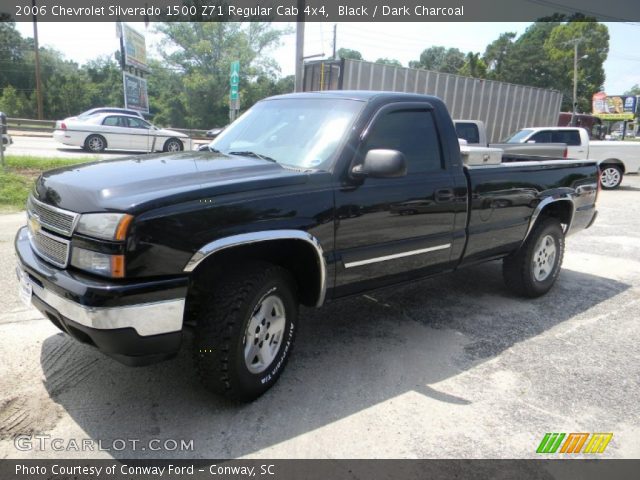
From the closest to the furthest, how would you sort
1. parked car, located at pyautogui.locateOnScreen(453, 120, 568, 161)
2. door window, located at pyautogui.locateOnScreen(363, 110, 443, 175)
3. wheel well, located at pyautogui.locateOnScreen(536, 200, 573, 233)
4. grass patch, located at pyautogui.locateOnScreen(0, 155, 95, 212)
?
1. door window, located at pyautogui.locateOnScreen(363, 110, 443, 175)
2. wheel well, located at pyautogui.locateOnScreen(536, 200, 573, 233)
3. grass patch, located at pyautogui.locateOnScreen(0, 155, 95, 212)
4. parked car, located at pyautogui.locateOnScreen(453, 120, 568, 161)

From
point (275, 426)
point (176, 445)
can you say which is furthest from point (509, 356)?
point (176, 445)

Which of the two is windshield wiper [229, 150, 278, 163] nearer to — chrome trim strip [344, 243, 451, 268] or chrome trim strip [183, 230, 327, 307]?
chrome trim strip [183, 230, 327, 307]

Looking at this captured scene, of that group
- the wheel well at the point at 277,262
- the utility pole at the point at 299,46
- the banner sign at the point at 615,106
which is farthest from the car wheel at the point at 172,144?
the banner sign at the point at 615,106

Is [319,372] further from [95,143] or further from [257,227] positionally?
[95,143]

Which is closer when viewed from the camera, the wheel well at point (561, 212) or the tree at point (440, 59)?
the wheel well at point (561, 212)

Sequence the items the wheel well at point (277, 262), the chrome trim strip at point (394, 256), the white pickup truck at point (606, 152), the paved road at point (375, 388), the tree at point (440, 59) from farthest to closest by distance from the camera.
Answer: the tree at point (440, 59) → the white pickup truck at point (606, 152) → the chrome trim strip at point (394, 256) → the wheel well at point (277, 262) → the paved road at point (375, 388)

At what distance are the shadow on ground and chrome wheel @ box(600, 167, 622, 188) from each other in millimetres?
12215

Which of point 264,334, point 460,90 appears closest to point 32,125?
point 460,90

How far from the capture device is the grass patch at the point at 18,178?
8.46 meters

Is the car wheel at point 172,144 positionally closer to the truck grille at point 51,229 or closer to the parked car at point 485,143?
the parked car at point 485,143

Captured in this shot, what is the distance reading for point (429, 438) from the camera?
9.65 feet

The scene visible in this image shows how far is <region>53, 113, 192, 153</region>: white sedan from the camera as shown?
18188mm

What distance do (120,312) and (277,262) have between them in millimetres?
1167

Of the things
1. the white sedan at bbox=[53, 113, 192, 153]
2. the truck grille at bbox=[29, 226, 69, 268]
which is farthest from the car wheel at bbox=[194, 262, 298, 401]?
the white sedan at bbox=[53, 113, 192, 153]
